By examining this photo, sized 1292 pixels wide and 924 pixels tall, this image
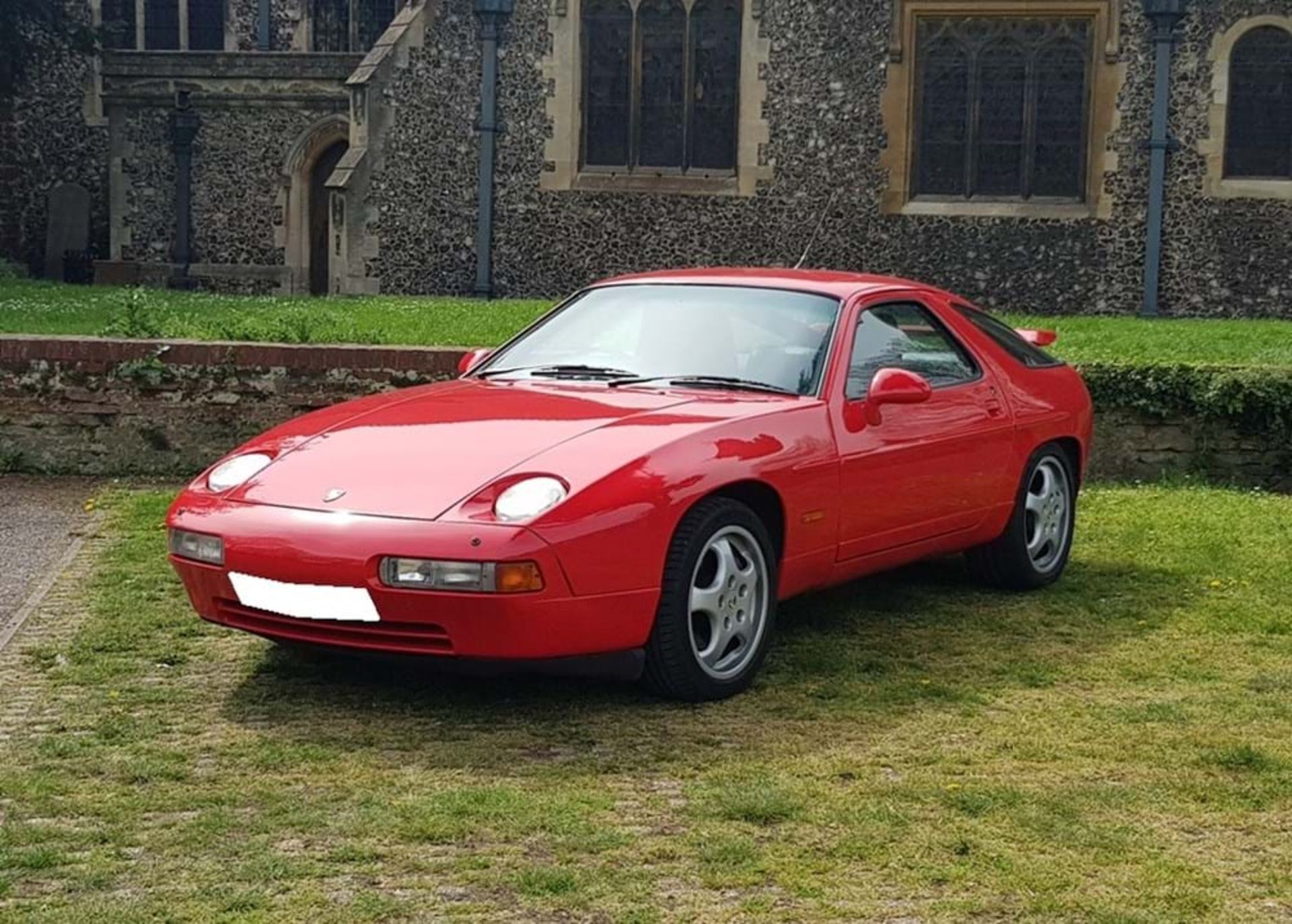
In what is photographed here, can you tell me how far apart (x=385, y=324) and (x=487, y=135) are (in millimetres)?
10404

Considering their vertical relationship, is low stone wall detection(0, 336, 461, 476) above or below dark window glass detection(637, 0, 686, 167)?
below

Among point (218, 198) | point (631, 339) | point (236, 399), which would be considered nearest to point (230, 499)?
point (631, 339)

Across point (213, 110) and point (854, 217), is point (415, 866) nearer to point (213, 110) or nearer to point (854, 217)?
point (854, 217)

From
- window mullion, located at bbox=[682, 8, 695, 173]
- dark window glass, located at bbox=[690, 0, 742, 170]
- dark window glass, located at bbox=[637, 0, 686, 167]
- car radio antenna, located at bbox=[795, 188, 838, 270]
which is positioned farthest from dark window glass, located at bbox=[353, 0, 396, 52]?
car radio antenna, located at bbox=[795, 188, 838, 270]

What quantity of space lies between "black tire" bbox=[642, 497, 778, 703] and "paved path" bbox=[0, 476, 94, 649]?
2.49 metres

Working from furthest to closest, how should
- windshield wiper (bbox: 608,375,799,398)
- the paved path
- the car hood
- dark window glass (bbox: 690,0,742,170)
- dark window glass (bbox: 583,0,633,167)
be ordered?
dark window glass (bbox: 583,0,633,167) → dark window glass (bbox: 690,0,742,170) → the paved path → windshield wiper (bbox: 608,375,799,398) → the car hood

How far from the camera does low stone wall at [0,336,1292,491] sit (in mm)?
11227

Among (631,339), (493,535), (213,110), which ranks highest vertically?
(213,110)

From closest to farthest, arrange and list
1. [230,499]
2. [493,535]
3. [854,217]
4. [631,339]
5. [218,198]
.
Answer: [493,535], [230,499], [631,339], [854,217], [218,198]

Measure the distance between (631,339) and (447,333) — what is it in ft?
25.1

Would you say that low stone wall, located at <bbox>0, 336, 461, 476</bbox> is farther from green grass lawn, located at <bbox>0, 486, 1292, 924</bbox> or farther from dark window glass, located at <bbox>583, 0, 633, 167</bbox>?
dark window glass, located at <bbox>583, 0, 633, 167</bbox>

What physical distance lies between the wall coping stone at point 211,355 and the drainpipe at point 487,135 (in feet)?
48.0

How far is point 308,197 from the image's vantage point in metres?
29.6

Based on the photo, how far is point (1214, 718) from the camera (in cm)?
592
